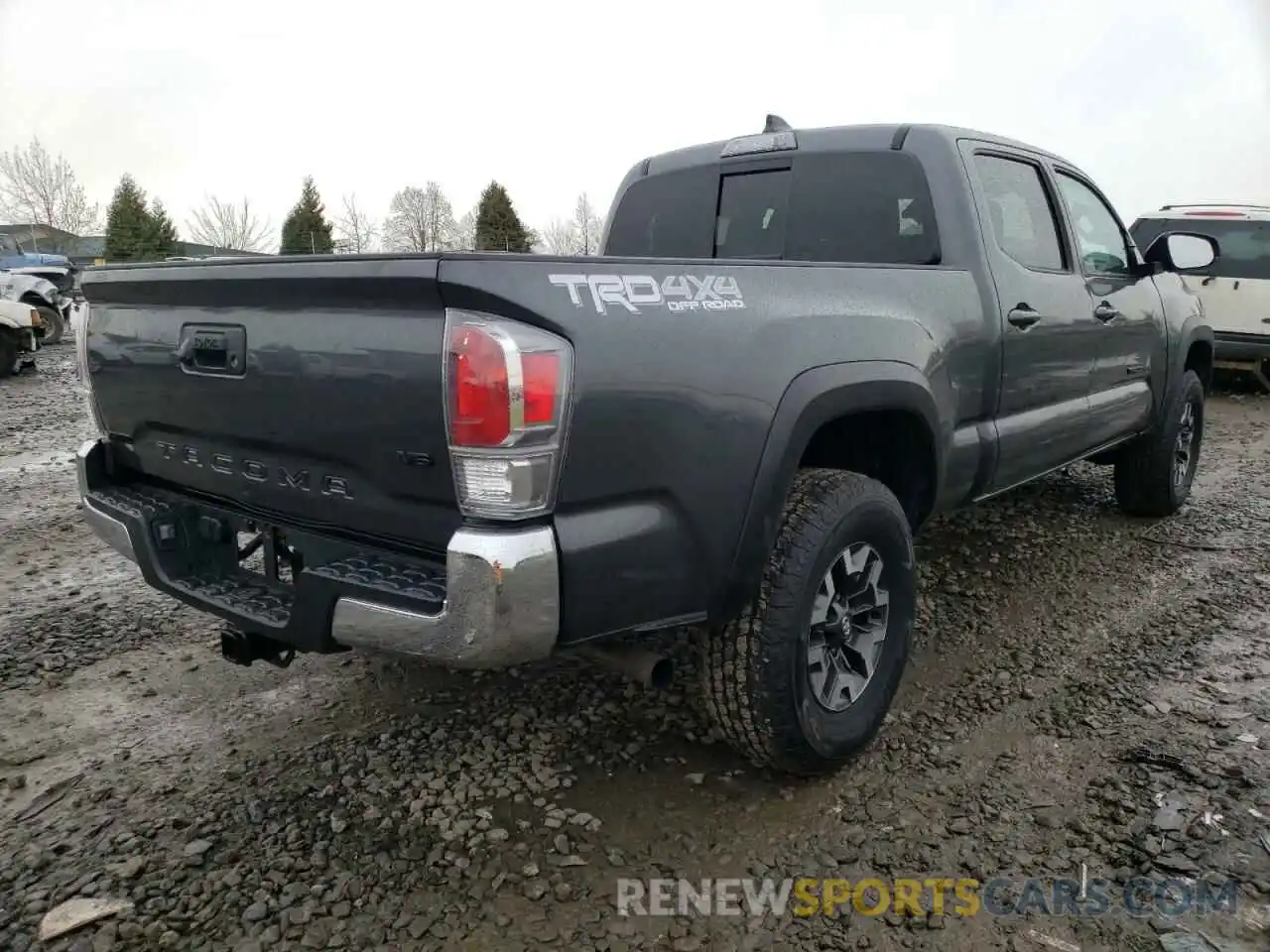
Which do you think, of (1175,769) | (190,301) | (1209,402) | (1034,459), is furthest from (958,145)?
(1209,402)

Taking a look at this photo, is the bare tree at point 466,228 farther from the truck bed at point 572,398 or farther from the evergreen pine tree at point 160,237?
the truck bed at point 572,398

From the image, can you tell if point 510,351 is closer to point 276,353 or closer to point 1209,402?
point 276,353

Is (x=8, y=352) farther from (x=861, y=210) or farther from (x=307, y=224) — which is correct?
(x=307, y=224)

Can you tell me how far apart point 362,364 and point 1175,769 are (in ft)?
8.55

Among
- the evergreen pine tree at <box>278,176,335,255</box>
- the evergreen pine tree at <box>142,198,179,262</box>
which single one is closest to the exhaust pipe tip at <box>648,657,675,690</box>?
the evergreen pine tree at <box>278,176,335,255</box>

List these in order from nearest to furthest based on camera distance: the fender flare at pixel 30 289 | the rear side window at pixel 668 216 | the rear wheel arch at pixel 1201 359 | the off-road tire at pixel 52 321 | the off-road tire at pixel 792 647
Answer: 1. the off-road tire at pixel 792 647
2. the rear side window at pixel 668 216
3. the rear wheel arch at pixel 1201 359
4. the fender flare at pixel 30 289
5. the off-road tire at pixel 52 321

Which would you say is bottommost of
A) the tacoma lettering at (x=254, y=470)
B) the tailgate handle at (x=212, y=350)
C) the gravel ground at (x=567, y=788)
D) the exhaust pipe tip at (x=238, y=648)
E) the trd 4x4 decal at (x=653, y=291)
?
the gravel ground at (x=567, y=788)

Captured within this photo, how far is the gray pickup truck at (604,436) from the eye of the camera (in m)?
1.91

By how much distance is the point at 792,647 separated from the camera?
2.42m

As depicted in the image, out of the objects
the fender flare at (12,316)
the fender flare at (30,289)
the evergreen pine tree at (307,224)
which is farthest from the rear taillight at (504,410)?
the evergreen pine tree at (307,224)

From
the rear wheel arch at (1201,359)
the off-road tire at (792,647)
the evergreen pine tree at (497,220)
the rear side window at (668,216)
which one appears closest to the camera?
the off-road tire at (792,647)

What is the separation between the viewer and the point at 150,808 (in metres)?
2.55

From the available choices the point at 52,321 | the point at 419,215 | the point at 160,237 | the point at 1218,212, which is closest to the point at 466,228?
the point at 419,215

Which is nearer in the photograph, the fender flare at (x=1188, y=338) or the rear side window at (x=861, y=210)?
the rear side window at (x=861, y=210)
